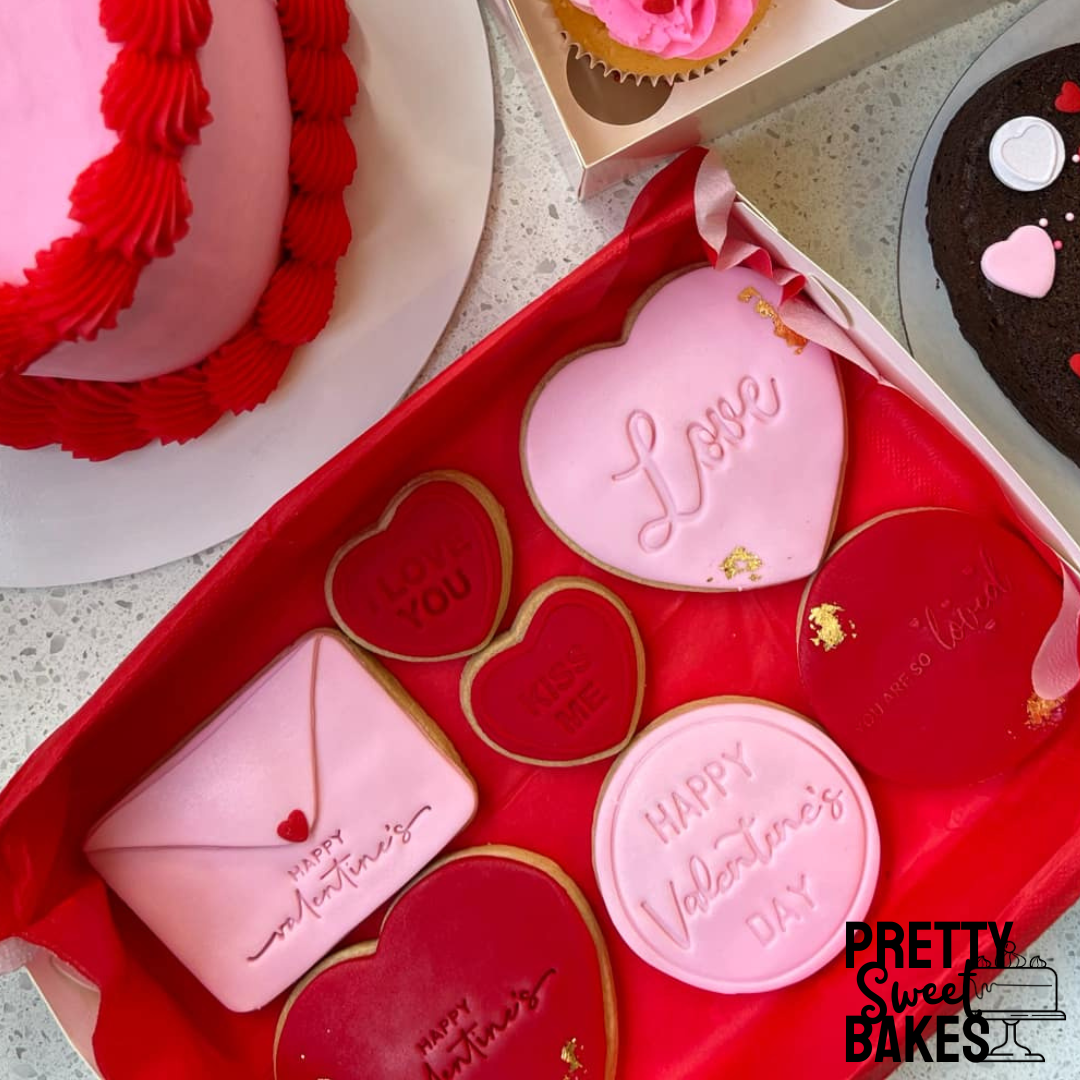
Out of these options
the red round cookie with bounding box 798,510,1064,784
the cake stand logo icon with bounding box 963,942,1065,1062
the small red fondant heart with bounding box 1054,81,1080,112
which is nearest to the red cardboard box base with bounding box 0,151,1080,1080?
the red round cookie with bounding box 798,510,1064,784

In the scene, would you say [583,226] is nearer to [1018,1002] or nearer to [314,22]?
[314,22]

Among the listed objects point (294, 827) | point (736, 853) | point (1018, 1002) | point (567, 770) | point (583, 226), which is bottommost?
point (1018, 1002)

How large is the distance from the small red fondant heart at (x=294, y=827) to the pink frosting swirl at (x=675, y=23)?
2.02 ft

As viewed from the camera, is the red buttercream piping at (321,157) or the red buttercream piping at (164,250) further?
the red buttercream piping at (321,157)

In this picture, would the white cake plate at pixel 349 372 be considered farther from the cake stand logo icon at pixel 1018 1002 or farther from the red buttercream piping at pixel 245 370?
the cake stand logo icon at pixel 1018 1002

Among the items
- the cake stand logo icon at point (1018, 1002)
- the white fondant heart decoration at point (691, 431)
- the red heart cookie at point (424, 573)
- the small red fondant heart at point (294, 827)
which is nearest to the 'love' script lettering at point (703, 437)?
the white fondant heart decoration at point (691, 431)

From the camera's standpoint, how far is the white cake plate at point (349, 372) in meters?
0.70

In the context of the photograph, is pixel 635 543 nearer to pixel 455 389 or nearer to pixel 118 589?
pixel 455 389

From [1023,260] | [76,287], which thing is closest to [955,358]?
[1023,260]

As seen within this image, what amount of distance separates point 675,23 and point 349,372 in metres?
0.34

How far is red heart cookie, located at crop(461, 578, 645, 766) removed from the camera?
2.48ft

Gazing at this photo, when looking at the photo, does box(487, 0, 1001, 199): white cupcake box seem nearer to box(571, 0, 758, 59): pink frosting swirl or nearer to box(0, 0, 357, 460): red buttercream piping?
box(571, 0, 758, 59): pink frosting swirl

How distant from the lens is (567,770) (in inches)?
31.0

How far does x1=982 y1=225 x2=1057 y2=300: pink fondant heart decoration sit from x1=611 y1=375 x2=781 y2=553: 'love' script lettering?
0.18m
